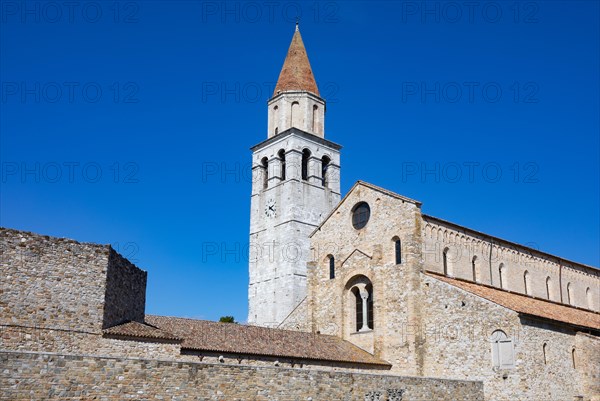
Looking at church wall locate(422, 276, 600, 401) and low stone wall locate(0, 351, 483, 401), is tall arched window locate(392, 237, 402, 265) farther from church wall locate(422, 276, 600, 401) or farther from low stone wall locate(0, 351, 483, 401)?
low stone wall locate(0, 351, 483, 401)

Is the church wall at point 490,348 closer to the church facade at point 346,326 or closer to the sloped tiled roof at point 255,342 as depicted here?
the church facade at point 346,326

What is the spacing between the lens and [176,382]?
19531 mm

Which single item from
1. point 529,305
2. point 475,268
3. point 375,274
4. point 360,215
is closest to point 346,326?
point 375,274

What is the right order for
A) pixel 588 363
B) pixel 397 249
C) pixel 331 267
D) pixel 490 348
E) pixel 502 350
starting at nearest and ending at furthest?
pixel 502 350, pixel 490 348, pixel 588 363, pixel 397 249, pixel 331 267

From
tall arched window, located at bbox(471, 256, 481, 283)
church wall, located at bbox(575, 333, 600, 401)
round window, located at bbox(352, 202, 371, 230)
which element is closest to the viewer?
church wall, located at bbox(575, 333, 600, 401)

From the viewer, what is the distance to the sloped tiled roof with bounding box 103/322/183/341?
22.3 m

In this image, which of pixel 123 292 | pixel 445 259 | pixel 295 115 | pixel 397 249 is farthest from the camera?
pixel 295 115

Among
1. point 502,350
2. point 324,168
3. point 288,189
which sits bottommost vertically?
point 502,350

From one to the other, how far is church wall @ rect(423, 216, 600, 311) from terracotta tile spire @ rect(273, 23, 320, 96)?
24.9 meters

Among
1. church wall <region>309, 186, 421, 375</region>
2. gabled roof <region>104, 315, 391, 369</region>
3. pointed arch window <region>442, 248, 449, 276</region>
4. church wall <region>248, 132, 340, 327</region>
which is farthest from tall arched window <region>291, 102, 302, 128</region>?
gabled roof <region>104, 315, 391, 369</region>

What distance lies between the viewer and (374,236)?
35.0m

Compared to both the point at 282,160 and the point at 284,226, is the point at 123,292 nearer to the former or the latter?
the point at 284,226

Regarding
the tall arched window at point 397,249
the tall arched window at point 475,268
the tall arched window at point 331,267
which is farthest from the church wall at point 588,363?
the tall arched window at point 331,267

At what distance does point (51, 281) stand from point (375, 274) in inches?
699
